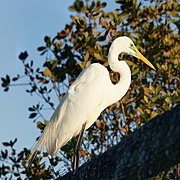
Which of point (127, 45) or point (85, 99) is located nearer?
point (85, 99)

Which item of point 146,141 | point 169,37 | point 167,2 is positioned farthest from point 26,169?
point 146,141

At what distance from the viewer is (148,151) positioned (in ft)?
5.65

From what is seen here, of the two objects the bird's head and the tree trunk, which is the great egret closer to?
the bird's head

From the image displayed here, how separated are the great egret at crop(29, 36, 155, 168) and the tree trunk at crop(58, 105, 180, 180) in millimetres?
2694

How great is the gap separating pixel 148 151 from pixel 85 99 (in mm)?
3117

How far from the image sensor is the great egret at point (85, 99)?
4.71 m

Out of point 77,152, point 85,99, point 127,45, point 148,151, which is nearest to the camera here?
point 148,151

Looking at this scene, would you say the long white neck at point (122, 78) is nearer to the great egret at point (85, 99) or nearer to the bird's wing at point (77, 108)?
the great egret at point (85, 99)

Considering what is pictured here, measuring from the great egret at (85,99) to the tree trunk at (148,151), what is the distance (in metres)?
2.69

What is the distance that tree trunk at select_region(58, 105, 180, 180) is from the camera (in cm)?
164

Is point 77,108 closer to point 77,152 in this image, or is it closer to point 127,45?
point 77,152

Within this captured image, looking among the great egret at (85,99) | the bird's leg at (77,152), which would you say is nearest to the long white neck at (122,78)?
the great egret at (85,99)

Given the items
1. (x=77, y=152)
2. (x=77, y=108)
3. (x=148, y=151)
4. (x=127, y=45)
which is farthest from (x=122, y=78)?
(x=148, y=151)

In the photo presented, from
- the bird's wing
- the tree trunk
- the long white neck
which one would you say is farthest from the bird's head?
the tree trunk
